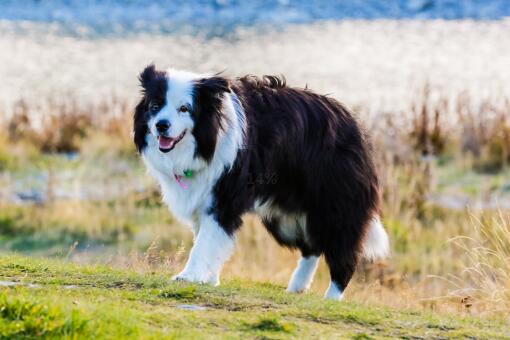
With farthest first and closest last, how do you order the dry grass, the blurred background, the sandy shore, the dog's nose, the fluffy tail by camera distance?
the sandy shore
the blurred background
the dry grass
the fluffy tail
the dog's nose

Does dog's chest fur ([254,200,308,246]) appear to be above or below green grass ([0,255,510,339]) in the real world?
above

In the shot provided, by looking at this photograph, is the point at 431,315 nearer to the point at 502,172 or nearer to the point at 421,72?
the point at 502,172

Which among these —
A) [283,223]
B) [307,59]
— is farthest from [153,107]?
[307,59]

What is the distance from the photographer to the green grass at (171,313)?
6336mm

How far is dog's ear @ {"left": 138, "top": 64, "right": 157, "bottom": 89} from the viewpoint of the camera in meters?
9.03

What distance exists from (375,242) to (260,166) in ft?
4.77

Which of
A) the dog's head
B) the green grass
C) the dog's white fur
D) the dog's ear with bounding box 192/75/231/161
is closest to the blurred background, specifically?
the dog's white fur

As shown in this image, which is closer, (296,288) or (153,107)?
(153,107)

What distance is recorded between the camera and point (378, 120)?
18344mm

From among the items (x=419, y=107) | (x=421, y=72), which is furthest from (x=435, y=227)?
(x=421, y=72)

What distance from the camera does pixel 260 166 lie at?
9109 millimetres

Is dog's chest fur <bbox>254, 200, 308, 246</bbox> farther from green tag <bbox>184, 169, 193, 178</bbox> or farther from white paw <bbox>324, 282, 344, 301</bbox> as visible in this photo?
green tag <bbox>184, 169, 193, 178</bbox>

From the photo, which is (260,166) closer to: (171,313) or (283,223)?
(283,223)

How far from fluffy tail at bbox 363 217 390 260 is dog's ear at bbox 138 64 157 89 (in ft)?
7.78
